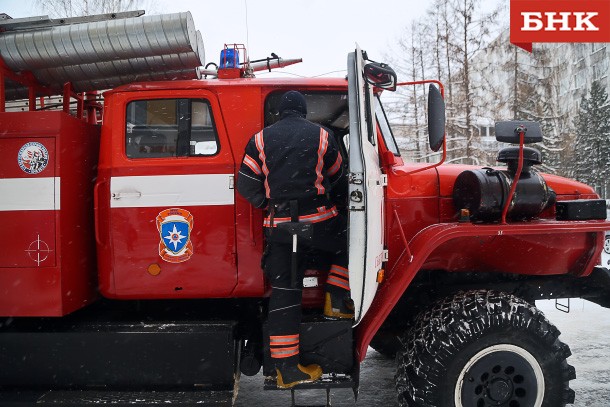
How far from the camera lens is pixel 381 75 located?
10.4 ft

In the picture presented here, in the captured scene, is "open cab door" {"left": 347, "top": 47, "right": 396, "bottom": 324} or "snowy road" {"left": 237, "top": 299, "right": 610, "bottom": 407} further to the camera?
"snowy road" {"left": 237, "top": 299, "right": 610, "bottom": 407}

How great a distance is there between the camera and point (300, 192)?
10.6 feet

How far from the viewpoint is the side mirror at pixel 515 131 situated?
10.6 ft

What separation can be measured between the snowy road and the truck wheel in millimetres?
1073

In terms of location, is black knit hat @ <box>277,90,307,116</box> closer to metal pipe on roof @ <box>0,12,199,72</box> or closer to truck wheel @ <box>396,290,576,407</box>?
metal pipe on roof @ <box>0,12,199,72</box>

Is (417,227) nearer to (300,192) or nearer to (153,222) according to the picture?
(300,192)

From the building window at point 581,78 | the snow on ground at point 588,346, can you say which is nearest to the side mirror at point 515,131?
the snow on ground at point 588,346

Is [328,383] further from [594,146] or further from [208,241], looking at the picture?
[594,146]

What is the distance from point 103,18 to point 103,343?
2308 millimetres

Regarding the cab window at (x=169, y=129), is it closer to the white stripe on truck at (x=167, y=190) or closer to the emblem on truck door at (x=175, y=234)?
the white stripe on truck at (x=167, y=190)

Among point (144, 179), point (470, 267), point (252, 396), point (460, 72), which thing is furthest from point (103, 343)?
point (460, 72)

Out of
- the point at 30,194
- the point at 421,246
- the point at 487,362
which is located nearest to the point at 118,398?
the point at 30,194

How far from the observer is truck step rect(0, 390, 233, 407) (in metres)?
3.23

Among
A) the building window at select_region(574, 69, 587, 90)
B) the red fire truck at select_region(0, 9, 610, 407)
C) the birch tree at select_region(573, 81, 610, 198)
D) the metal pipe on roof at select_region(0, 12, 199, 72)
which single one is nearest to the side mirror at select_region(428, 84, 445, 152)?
the red fire truck at select_region(0, 9, 610, 407)
